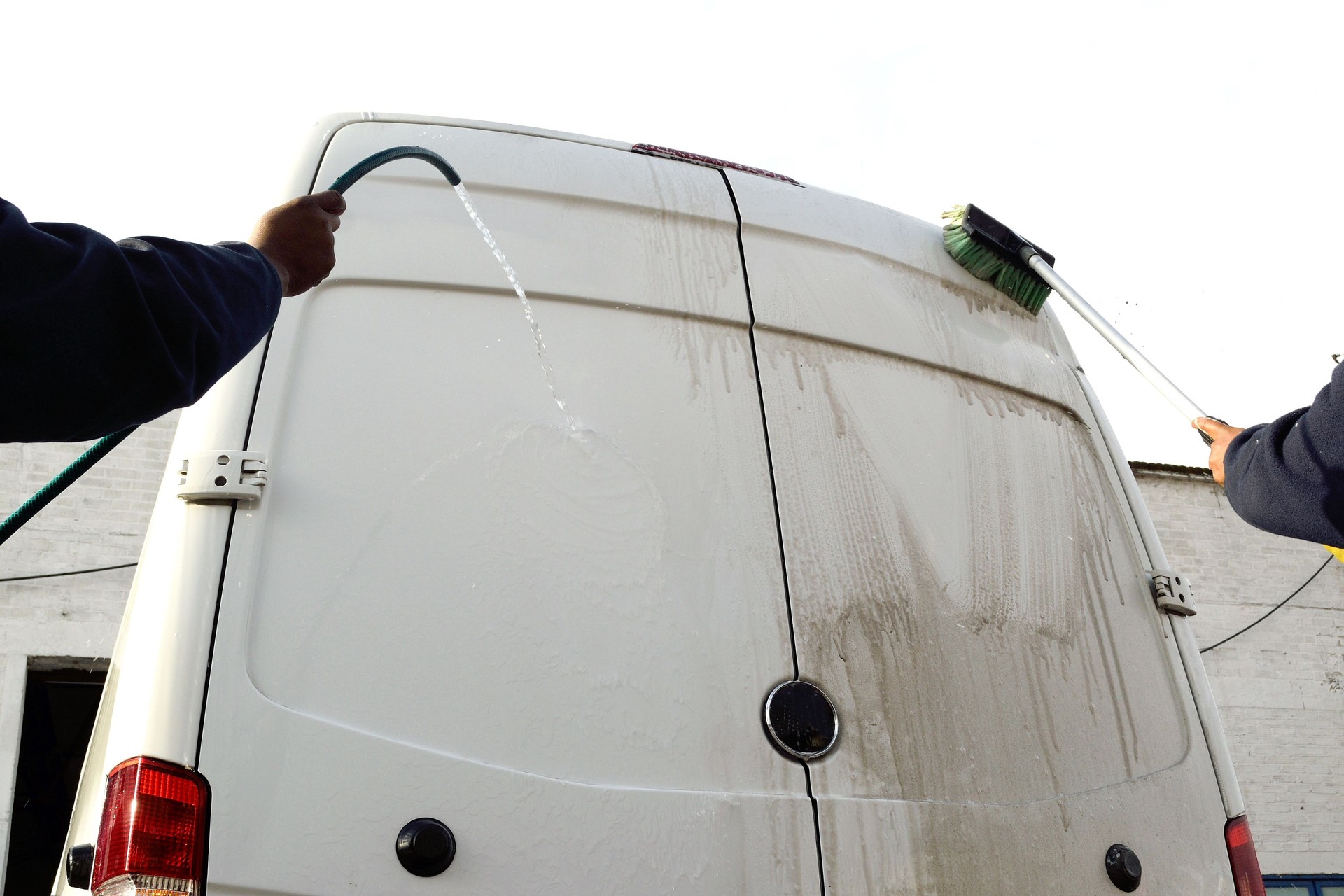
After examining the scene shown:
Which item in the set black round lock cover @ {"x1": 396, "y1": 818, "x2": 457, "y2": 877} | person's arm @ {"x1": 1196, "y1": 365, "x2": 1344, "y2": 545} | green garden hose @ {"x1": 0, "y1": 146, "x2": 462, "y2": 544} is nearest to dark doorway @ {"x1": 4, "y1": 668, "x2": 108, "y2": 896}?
green garden hose @ {"x1": 0, "y1": 146, "x2": 462, "y2": 544}

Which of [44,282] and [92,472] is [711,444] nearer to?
[44,282]

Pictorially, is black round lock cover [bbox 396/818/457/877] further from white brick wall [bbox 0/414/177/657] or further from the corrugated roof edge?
the corrugated roof edge

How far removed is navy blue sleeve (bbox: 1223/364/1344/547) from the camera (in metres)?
1.65

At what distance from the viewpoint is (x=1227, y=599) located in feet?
31.6

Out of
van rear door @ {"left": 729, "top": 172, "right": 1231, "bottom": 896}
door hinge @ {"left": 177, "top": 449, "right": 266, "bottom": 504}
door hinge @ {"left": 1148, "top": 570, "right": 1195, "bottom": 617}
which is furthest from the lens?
door hinge @ {"left": 1148, "top": 570, "right": 1195, "bottom": 617}

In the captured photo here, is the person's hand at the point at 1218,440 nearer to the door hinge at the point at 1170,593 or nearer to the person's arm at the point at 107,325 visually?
the door hinge at the point at 1170,593

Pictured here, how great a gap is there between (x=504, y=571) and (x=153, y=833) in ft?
1.90

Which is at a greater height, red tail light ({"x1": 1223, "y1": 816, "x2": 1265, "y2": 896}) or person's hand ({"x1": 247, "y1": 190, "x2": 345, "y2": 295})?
person's hand ({"x1": 247, "y1": 190, "x2": 345, "y2": 295})

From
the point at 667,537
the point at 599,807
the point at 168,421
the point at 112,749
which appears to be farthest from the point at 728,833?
the point at 168,421

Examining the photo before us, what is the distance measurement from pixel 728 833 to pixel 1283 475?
3.76 ft

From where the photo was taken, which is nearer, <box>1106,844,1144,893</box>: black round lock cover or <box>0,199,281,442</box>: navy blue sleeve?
<box>0,199,281,442</box>: navy blue sleeve

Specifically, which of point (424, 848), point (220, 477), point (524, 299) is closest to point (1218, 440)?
point (524, 299)

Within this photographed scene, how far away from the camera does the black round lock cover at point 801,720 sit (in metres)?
1.57

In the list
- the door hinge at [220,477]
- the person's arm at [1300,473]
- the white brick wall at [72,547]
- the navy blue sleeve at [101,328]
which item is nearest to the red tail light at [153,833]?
the door hinge at [220,477]
